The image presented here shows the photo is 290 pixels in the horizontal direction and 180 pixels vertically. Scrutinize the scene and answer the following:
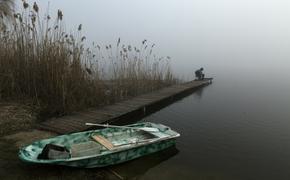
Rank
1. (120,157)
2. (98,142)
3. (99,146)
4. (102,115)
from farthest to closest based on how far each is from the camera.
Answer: (102,115), (98,142), (99,146), (120,157)

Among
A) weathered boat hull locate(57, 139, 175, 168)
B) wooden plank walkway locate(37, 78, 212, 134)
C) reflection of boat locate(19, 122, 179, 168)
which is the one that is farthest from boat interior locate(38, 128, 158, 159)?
wooden plank walkway locate(37, 78, 212, 134)

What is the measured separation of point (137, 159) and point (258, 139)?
304cm

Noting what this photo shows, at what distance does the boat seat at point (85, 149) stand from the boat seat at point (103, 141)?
0.07 metres

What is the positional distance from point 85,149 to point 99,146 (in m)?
0.21

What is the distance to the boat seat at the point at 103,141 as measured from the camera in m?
4.00

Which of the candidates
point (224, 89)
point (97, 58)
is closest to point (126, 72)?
point (97, 58)

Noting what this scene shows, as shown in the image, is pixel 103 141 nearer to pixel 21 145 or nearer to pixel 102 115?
pixel 21 145

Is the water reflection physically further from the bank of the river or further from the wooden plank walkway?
the wooden plank walkway

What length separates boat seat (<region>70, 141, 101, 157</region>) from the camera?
12.5 feet

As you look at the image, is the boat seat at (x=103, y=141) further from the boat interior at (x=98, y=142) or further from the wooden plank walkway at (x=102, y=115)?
the wooden plank walkway at (x=102, y=115)

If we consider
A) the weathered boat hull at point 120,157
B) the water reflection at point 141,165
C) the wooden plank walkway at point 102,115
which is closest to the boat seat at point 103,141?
the weathered boat hull at point 120,157

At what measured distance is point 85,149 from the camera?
13.0 ft

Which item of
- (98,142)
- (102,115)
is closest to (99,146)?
(98,142)

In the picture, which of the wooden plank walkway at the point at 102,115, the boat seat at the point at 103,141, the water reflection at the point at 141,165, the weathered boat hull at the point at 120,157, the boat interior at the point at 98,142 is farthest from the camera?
the wooden plank walkway at the point at 102,115
